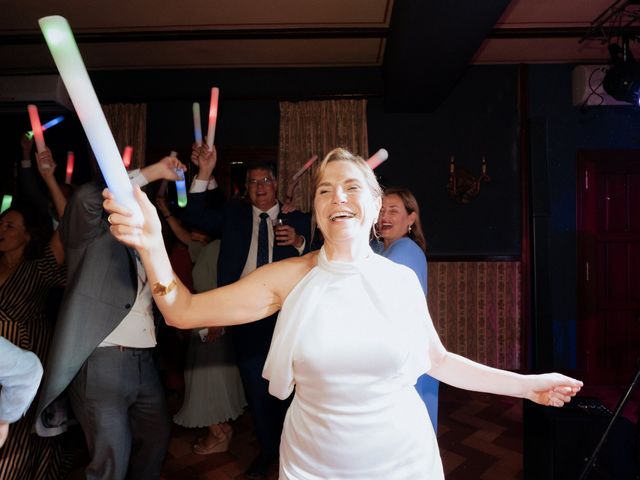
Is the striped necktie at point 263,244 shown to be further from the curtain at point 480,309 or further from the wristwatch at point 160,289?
the curtain at point 480,309

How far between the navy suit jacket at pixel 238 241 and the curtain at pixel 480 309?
2105mm

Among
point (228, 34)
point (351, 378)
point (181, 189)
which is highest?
point (228, 34)

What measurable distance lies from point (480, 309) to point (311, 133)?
2567 millimetres

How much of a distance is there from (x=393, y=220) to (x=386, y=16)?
84.4 inches

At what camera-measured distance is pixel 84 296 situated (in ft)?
5.55

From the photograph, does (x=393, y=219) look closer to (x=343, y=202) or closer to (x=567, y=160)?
(x=343, y=202)

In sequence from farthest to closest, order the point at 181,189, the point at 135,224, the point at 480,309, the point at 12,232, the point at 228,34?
1. the point at 480,309
2. the point at 228,34
3. the point at 12,232
4. the point at 181,189
5. the point at 135,224

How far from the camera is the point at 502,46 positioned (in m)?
4.05

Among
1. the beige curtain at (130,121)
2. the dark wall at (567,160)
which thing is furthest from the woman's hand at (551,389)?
the beige curtain at (130,121)

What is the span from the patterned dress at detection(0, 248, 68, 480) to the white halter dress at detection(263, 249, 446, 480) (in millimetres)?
1553

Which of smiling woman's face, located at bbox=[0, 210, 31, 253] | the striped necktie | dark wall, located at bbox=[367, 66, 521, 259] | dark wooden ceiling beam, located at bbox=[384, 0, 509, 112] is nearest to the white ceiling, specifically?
dark wall, located at bbox=[367, 66, 521, 259]

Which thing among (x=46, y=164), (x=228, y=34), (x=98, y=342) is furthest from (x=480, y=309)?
(x=46, y=164)

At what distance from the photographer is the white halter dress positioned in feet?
3.40

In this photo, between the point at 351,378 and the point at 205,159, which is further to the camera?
the point at 205,159
